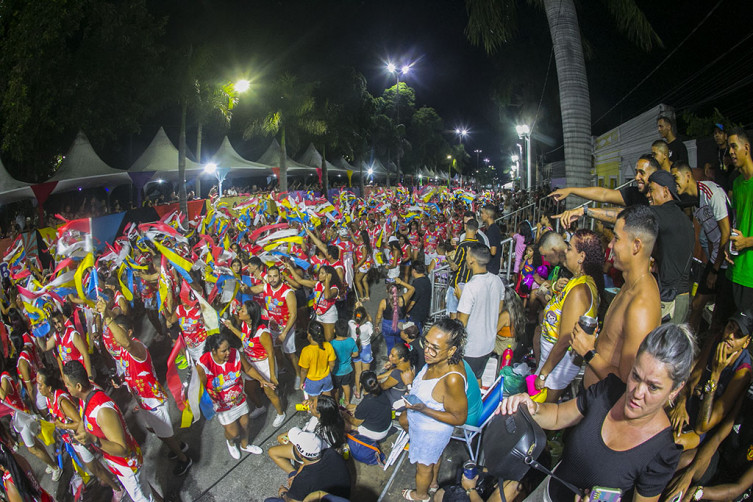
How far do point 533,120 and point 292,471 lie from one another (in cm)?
2300

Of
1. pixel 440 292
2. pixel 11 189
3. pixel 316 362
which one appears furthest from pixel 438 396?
pixel 11 189

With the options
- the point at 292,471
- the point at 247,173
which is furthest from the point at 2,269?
the point at 247,173

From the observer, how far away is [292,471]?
3.98 m

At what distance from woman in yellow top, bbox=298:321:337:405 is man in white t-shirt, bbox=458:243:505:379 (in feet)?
5.45

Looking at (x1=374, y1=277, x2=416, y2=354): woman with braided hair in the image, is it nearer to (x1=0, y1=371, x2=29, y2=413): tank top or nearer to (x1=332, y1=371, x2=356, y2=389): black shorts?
(x1=332, y1=371, x2=356, y2=389): black shorts

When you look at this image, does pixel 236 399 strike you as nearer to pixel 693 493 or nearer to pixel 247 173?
pixel 693 493

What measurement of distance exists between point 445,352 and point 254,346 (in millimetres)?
2813

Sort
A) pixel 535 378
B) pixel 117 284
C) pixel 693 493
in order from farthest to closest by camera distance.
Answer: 1. pixel 117 284
2. pixel 535 378
3. pixel 693 493

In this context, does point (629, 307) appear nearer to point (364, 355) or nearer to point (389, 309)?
point (364, 355)

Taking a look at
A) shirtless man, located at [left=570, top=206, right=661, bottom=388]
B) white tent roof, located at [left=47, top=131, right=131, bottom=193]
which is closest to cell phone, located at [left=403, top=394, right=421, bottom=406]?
shirtless man, located at [left=570, top=206, right=661, bottom=388]

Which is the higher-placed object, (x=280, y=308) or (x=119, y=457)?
(x=280, y=308)

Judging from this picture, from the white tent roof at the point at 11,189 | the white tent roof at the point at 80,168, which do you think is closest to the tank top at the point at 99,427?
the white tent roof at the point at 11,189

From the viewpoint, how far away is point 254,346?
521 cm

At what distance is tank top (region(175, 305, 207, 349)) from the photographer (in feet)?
18.7
